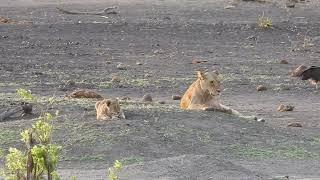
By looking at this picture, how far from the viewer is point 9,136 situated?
425 inches

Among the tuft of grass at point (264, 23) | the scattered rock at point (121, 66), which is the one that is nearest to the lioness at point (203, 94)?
the scattered rock at point (121, 66)

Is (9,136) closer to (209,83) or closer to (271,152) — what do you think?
(271,152)

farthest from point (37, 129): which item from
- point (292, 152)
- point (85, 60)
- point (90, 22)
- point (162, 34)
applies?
point (90, 22)

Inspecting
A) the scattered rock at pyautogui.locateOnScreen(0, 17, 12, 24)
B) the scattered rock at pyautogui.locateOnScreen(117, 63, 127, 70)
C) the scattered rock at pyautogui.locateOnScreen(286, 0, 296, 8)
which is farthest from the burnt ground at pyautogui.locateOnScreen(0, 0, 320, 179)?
the scattered rock at pyautogui.locateOnScreen(0, 17, 12, 24)

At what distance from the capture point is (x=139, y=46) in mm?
22094

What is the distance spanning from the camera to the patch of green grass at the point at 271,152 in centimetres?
1058

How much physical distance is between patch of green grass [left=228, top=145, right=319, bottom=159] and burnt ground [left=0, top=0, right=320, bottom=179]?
0.01 metres

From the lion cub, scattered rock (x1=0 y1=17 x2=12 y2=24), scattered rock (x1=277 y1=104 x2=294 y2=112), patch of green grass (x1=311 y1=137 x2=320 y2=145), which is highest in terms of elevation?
the lion cub

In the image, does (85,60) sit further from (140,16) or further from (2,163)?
(2,163)

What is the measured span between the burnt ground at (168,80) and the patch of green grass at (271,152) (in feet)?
0.04

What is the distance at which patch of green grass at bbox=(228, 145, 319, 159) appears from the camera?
10.6m

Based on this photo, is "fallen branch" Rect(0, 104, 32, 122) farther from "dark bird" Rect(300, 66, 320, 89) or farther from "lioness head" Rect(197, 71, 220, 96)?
"dark bird" Rect(300, 66, 320, 89)

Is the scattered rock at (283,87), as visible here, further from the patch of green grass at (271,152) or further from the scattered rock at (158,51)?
the patch of green grass at (271,152)

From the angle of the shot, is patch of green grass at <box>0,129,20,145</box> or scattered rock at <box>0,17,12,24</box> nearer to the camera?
patch of green grass at <box>0,129,20,145</box>
